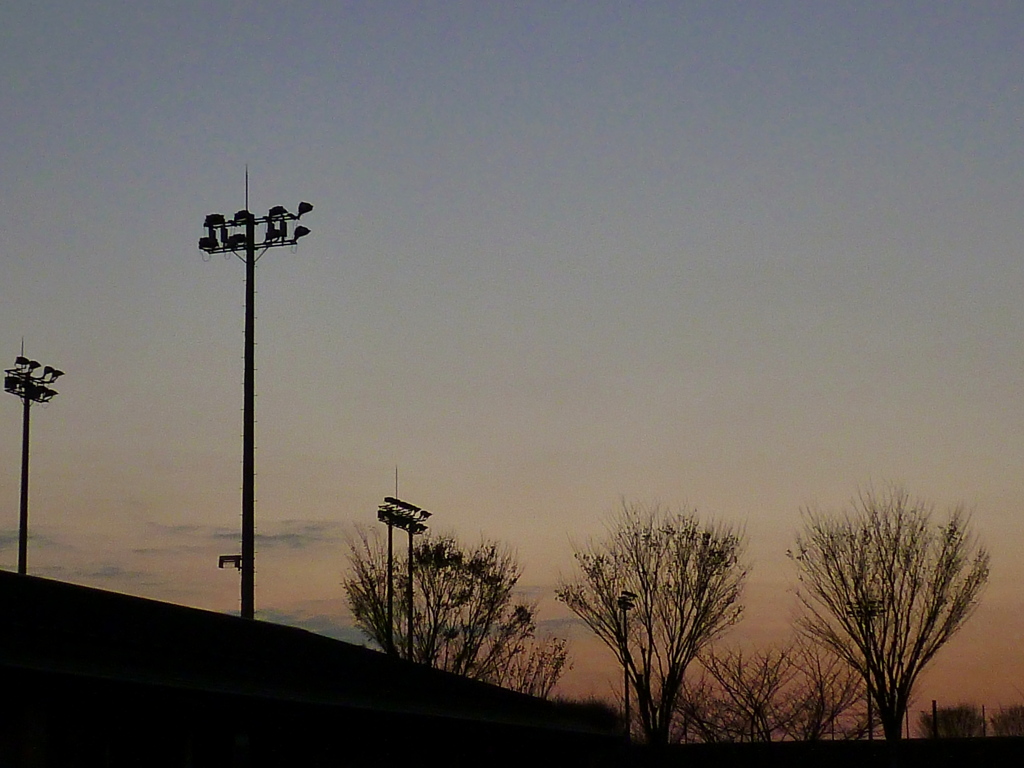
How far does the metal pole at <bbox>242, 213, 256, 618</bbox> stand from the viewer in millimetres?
29266

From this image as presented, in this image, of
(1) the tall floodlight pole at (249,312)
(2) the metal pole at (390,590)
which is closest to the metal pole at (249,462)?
(1) the tall floodlight pole at (249,312)

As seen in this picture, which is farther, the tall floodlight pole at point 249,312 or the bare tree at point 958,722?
the bare tree at point 958,722

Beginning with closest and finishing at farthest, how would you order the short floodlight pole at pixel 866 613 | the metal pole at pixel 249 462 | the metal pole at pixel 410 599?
the metal pole at pixel 249 462 → the short floodlight pole at pixel 866 613 → the metal pole at pixel 410 599

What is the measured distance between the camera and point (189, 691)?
1523 cm

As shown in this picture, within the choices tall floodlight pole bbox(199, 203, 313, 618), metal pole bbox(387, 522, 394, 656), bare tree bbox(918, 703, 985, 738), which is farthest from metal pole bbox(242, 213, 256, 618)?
bare tree bbox(918, 703, 985, 738)

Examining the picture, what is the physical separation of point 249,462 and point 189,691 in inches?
614

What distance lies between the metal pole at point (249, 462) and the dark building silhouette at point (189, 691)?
259 inches

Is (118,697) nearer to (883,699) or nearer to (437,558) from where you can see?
(883,699)

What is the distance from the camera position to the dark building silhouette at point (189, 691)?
520 inches

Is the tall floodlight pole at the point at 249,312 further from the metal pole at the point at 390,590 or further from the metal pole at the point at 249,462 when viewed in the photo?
the metal pole at the point at 390,590

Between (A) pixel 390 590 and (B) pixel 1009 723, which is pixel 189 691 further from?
(B) pixel 1009 723

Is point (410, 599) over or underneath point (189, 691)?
over

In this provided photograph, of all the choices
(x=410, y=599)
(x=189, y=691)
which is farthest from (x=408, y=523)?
(x=189, y=691)

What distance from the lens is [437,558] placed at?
59.0 meters
